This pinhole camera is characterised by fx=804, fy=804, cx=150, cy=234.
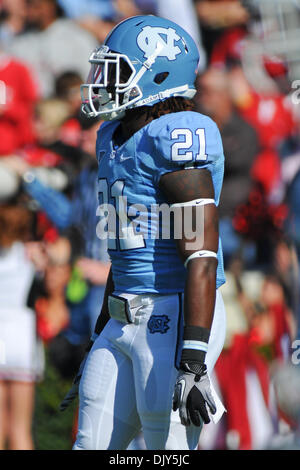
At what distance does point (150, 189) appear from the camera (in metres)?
2.47

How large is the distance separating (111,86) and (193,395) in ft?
3.38

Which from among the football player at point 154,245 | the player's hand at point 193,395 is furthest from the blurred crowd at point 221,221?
the player's hand at point 193,395

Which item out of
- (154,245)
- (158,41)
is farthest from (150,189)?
(158,41)

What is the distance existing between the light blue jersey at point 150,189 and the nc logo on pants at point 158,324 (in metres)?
0.08

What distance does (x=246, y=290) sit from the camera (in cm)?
479

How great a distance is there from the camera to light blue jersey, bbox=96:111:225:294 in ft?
7.84

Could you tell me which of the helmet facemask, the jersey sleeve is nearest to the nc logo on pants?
the jersey sleeve

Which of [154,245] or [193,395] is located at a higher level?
[154,245]

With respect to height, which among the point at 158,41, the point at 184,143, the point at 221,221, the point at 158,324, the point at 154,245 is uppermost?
the point at 158,41

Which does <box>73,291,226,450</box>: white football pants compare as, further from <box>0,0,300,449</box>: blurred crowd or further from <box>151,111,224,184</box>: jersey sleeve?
<box>0,0,300,449</box>: blurred crowd

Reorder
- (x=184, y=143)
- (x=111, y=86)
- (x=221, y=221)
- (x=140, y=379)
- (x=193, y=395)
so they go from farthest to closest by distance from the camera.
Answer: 1. (x=221, y=221)
2. (x=111, y=86)
3. (x=140, y=379)
4. (x=184, y=143)
5. (x=193, y=395)

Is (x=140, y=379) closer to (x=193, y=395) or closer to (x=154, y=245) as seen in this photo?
(x=193, y=395)
